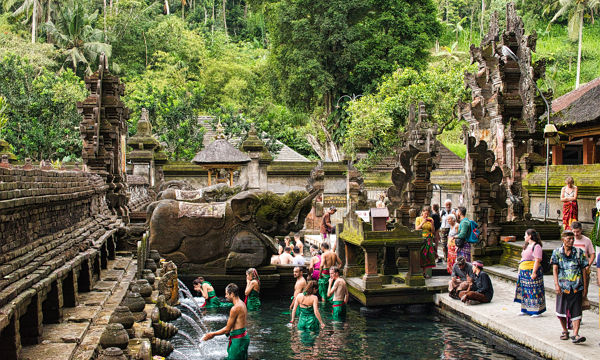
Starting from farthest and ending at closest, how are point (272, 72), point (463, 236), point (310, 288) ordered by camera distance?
point (272, 72)
point (463, 236)
point (310, 288)

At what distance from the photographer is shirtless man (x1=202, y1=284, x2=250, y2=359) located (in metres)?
7.93

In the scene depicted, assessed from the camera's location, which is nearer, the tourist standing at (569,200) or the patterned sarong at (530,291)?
the patterned sarong at (530,291)

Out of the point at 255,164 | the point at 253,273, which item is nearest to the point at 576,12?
the point at 255,164

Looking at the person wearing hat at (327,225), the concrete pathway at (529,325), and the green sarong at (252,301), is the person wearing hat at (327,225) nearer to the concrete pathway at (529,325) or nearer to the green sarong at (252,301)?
the green sarong at (252,301)

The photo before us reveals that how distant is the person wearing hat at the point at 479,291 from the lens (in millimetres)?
10289

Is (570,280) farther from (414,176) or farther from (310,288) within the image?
(414,176)

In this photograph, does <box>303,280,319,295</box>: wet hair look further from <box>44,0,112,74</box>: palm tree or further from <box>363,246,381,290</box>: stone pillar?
<box>44,0,112,74</box>: palm tree

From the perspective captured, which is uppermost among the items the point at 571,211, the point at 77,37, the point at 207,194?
the point at 77,37

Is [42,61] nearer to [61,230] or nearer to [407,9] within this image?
[407,9]

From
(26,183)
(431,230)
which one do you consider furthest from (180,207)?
(26,183)

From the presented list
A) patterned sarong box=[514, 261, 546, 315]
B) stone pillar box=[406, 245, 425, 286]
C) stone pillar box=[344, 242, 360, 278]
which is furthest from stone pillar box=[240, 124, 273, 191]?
patterned sarong box=[514, 261, 546, 315]

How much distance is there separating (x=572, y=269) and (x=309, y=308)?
183 inches

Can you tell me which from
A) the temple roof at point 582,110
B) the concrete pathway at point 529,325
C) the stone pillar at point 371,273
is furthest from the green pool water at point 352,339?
the temple roof at point 582,110

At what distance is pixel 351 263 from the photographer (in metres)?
12.8
